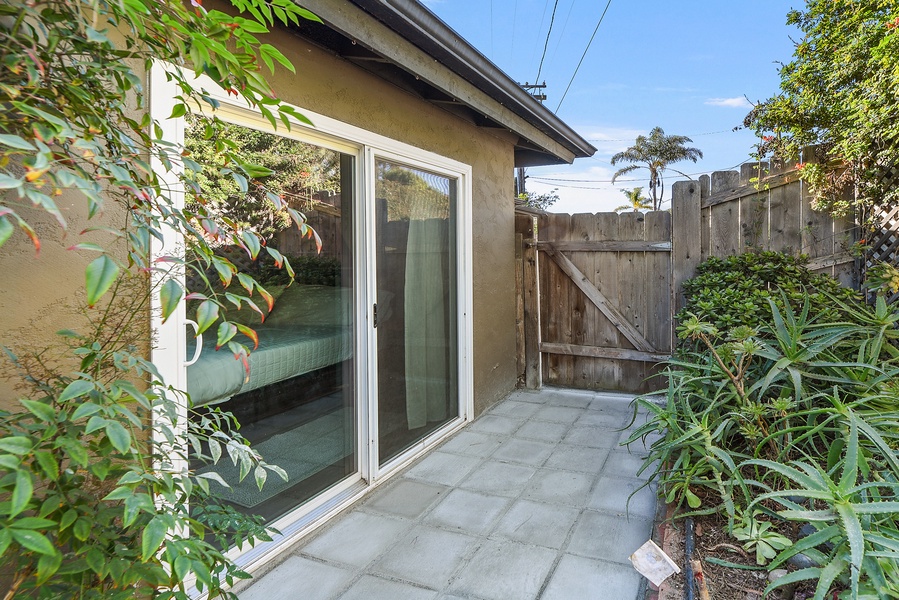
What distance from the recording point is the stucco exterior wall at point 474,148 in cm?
263

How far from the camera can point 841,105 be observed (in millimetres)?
3799

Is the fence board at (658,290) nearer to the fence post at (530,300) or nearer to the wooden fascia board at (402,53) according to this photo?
the fence post at (530,300)

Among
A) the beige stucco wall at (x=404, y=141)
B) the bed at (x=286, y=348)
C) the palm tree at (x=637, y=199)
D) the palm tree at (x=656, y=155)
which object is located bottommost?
the bed at (x=286, y=348)

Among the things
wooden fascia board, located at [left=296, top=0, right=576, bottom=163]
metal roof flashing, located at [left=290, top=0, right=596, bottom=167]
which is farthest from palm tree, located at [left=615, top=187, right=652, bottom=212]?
wooden fascia board, located at [left=296, top=0, right=576, bottom=163]

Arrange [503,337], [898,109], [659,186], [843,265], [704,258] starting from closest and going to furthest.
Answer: [898,109] < [843,265] < [704,258] < [503,337] < [659,186]

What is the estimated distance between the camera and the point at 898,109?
339cm

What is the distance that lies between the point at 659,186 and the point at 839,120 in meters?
22.7

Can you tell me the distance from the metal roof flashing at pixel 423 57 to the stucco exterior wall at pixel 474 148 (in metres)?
0.08

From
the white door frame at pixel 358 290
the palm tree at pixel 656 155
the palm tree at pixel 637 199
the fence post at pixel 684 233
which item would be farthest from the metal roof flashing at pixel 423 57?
the palm tree at pixel 637 199

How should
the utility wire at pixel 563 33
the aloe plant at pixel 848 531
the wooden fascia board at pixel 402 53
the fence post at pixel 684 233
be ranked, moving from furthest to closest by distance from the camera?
the utility wire at pixel 563 33
the fence post at pixel 684 233
the wooden fascia board at pixel 402 53
the aloe plant at pixel 848 531

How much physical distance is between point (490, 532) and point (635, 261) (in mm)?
3265

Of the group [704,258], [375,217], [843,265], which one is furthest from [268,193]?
[843,265]

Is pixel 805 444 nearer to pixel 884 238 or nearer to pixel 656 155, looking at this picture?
pixel 884 238

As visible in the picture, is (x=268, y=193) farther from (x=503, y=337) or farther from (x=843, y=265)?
(x=843, y=265)
